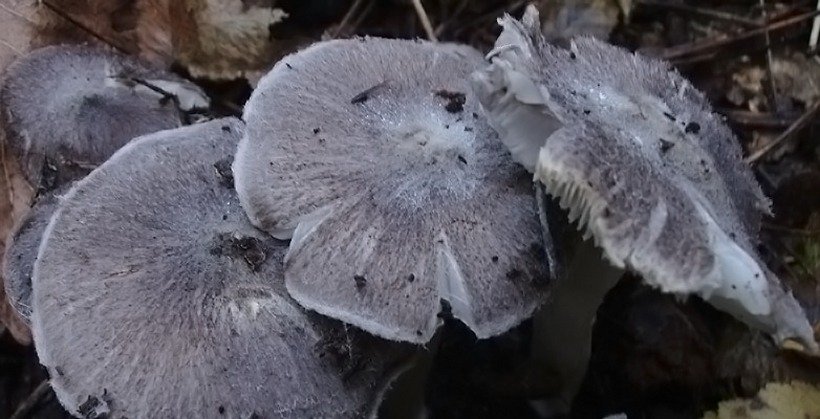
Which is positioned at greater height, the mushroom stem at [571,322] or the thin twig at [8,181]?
the mushroom stem at [571,322]

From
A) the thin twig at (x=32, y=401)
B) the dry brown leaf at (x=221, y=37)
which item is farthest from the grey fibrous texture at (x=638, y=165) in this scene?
the thin twig at (x=32, y=401)

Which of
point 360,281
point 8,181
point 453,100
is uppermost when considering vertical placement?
point 453,100

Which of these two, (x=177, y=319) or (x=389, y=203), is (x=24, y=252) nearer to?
(x=177, y=319)

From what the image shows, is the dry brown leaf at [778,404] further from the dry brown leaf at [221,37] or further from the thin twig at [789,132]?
the dry brown leaf at [221,37]

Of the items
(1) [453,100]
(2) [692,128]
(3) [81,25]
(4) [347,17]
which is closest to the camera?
(2) [692,128]

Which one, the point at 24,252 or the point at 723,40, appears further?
the point at 723,40

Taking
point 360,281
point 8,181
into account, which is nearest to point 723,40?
point 360,281

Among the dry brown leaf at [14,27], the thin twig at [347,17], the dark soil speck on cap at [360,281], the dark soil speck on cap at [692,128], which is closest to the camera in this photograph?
the dark soil speck on cap at [360,281]
